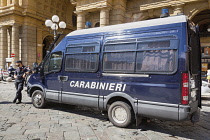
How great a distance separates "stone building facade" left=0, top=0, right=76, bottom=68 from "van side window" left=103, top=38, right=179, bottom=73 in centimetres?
2161

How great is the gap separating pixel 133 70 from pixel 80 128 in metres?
1.98

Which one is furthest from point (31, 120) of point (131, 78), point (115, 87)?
point (131, 78)

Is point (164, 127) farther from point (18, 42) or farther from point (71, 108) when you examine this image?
point (18, 42)

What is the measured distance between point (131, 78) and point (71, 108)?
3174mm

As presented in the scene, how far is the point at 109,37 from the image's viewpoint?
4902 mm

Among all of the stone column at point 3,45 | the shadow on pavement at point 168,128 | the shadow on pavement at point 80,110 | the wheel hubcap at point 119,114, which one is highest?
the stone column at point 3,45

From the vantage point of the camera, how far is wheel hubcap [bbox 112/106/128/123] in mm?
4597

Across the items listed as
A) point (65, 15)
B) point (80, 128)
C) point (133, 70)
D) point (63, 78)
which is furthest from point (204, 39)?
point (65, 15)

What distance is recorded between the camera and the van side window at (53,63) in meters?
5.88

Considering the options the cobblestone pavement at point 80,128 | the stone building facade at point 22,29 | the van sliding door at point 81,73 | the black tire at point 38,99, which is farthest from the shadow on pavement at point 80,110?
the stone building facade at point 22,29

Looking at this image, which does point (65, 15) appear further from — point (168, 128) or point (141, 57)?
point (168, 128)

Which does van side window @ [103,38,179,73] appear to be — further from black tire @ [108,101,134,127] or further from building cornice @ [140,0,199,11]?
building cornice @ [140,0,199,11]

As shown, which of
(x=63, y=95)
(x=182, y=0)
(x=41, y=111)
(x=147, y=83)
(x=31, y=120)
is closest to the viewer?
(x=147, y=83)

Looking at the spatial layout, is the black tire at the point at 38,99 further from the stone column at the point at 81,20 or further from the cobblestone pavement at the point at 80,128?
the stone column at the point at 81,20
